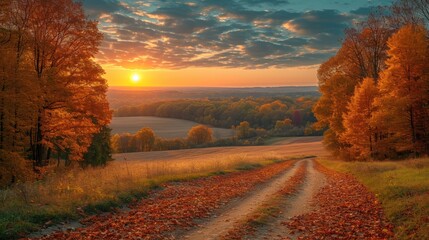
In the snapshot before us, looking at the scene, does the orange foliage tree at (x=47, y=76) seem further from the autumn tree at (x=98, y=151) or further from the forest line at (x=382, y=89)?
the forest line at (x=382, y=89)

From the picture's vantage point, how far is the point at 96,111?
2505 centimetres

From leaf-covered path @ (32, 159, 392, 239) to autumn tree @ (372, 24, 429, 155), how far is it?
17.1 metres

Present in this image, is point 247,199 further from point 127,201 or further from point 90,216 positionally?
point 90,216

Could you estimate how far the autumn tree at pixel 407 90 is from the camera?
3083cm

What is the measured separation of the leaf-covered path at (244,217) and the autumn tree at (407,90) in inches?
673

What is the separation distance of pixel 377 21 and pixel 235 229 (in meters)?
36.3

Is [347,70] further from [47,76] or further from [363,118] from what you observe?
[47,76]

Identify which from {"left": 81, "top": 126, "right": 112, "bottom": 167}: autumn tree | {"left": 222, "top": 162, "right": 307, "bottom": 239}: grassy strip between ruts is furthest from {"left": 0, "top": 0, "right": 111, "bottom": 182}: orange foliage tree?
{"left": 81, "top": 126, "right": 112, "bottom": 167}: autumn tree

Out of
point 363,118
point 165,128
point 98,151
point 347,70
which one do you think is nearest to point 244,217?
point 363,118

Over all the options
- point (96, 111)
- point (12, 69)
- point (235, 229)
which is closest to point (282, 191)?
point (235, 229)

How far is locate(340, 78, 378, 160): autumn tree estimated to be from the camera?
123ft

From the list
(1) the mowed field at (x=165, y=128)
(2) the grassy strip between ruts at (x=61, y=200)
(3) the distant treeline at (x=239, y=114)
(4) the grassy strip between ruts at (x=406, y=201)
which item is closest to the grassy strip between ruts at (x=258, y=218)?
(4) the grassy strip between ruts at (x=406, y=201)

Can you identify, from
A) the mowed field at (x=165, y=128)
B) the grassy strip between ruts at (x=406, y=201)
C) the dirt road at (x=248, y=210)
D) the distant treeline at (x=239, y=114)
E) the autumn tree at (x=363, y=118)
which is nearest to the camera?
the grassy strip between ruts at (x=406, y=201)

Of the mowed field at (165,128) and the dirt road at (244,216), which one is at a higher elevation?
the dirt road at (244,216)
